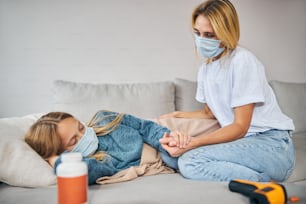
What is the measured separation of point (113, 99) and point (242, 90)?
2.39 feet

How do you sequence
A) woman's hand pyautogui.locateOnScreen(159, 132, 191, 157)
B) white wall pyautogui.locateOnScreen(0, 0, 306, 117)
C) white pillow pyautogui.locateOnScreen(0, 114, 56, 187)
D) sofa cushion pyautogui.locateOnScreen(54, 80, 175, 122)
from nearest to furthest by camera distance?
white pillow pyautogui.locateOnScreen(0, 114, 56, 187) < woman's hand pyautogui.locateOnScreen(159, 132, 191, 157) < sofa cushion pyautogui.locateOnScreen(54, 80, 175, 122) < white wall pyautogui.locateOnScreen(0, 0, 306, 117)

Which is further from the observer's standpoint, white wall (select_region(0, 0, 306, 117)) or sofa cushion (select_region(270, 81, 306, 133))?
sofa cushion (select_region(270, 81, 306, 133))

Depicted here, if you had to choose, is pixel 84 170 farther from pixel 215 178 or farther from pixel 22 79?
pixel 22 79

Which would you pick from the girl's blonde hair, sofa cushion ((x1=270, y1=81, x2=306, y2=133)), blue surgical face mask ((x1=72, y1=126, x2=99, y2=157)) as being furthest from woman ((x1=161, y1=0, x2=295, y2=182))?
sofa cushion ((x1=270, y1=81, x2=306, y2=133))

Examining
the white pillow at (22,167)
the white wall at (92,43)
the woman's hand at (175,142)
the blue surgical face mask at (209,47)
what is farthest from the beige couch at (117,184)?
the blue surgical face mask at (209,47)

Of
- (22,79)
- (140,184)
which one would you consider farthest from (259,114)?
(22,79)

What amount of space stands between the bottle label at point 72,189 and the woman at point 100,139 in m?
0.32

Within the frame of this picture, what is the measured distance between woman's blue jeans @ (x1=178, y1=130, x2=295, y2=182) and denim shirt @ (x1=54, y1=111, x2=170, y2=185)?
0.17 meters

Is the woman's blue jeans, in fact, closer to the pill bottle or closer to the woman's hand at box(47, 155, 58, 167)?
the woman's hand at box(47, 155, 58, 167)

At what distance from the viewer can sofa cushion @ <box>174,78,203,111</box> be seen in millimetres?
1911

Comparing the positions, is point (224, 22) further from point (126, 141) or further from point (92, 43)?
point (92, 43)

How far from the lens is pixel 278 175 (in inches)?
48.1

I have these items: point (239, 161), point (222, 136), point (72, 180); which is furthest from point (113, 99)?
point (72, 180)

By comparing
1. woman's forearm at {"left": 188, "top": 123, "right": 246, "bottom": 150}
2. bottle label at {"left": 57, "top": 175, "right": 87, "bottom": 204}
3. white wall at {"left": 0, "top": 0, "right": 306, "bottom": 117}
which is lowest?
woman's forearm at {"left": 188, "top": 123, "right": 246, "bottom": 150}
